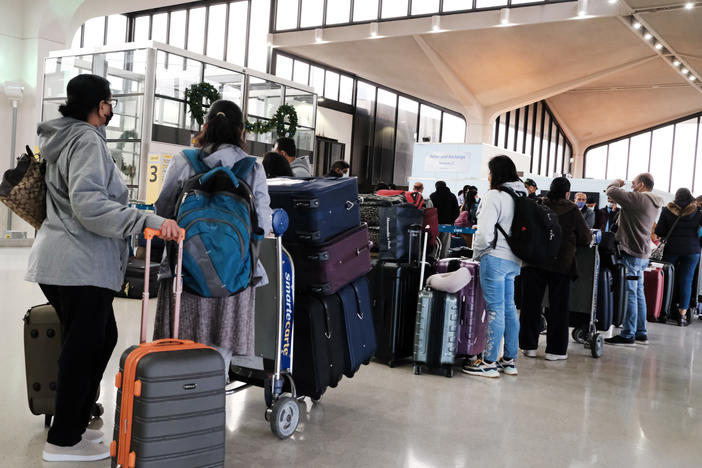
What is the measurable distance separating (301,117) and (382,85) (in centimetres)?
967

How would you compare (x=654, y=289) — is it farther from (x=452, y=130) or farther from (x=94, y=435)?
(x=452, y=130)

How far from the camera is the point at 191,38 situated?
20828mm

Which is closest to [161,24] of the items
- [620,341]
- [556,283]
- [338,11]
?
[338,11]

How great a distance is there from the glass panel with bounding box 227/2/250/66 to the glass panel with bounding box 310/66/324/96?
240 cm

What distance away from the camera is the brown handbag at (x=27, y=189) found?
2.54 meters

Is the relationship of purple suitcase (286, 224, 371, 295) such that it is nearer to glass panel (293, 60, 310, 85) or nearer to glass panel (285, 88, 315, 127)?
glass panel (285, 88, 315, 127)

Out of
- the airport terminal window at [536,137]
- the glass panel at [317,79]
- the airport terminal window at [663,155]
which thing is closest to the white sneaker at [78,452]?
the glass panel at [317,79]

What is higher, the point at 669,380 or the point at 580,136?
the point at 580,136

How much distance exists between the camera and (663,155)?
2977 centimetres

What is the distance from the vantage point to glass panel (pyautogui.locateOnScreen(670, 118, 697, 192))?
28.6 meters

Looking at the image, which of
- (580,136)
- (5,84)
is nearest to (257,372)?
(5,84)

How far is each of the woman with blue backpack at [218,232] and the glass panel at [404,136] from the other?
2289 centimetres

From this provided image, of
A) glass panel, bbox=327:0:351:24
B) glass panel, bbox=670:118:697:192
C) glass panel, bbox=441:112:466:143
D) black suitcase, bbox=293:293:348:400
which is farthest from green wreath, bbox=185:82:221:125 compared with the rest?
glass panel, bbox=670:118:697:192

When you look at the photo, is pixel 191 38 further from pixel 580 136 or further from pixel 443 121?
pixel 580 136
